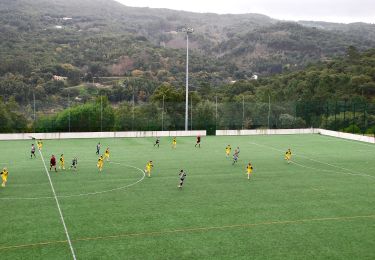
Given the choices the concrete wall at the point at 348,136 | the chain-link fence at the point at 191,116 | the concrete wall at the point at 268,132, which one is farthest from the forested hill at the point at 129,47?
the concrete wall at the point at 348,136

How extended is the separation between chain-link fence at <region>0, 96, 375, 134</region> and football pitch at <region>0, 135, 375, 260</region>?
12.4 metres

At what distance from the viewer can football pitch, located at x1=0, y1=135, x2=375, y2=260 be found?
630 inches

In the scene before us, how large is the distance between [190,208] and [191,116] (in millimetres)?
34023

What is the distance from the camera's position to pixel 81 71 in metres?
108

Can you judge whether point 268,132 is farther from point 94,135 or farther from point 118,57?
point 118,57

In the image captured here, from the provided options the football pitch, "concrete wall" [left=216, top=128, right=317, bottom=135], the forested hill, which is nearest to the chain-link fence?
"concrete wall" [left=216, top=128, right=317, bottom=135]

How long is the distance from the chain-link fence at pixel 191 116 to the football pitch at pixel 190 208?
12.4 meters

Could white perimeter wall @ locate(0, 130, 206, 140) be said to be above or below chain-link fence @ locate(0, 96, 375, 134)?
below

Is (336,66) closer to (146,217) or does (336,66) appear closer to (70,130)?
(70,130)

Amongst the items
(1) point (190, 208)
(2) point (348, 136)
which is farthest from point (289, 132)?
(1) point (190, 208)

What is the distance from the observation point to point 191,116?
5472cm

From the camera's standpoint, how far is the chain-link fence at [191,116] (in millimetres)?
49219

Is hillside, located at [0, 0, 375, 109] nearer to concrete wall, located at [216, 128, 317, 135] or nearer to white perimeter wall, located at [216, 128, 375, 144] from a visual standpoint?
concrete wall, located at [216, 128, 317, 135]

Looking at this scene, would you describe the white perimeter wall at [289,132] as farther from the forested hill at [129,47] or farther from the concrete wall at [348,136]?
the forested hill at [129,47]
